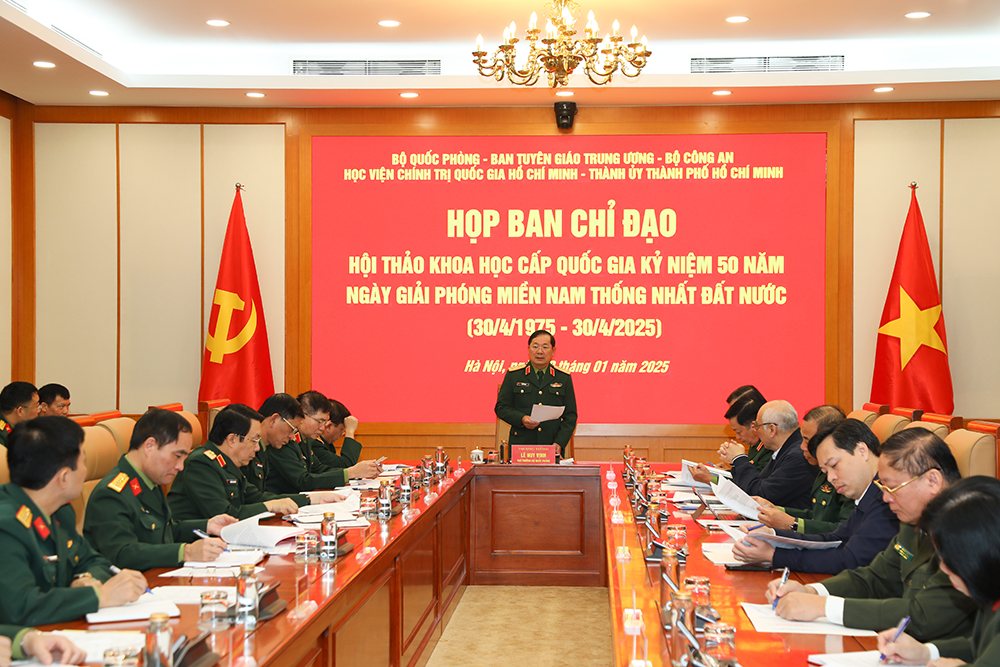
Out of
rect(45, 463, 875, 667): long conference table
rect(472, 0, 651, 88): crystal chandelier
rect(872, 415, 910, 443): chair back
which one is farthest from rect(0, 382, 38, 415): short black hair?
rect(872, 415, 910, 443): chair back

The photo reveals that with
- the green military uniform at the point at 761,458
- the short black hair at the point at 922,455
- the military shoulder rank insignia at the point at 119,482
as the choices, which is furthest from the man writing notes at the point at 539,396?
the short black hair at the point at 922,455

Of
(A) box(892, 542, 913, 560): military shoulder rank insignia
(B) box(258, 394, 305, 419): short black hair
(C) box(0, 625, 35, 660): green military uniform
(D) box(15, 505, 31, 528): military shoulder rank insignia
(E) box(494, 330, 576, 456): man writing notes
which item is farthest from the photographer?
(E) box(494, 330, 576, 456): man writing notes

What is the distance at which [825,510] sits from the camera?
3.44 metres

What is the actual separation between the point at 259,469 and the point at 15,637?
2423 millimetres

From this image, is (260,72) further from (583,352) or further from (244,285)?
(583,352)

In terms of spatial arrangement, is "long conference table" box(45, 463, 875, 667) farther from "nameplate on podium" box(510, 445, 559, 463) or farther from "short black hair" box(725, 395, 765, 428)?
"short black hair" box(725, 395, 765, 428)

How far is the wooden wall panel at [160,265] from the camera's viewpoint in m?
6.84

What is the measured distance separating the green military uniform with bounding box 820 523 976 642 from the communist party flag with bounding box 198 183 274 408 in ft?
16.9

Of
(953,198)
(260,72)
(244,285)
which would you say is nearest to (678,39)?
(953,198)

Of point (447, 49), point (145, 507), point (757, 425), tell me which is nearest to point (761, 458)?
point (757, 425)

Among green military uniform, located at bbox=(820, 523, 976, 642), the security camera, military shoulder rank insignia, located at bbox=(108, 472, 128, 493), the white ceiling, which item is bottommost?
green military uniform, located at bbox=(820, 523, 976, 642)

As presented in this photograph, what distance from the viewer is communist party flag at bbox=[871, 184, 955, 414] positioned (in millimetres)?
6348

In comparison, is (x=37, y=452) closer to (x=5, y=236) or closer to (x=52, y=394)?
(x=52, y=394)

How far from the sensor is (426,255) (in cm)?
688
